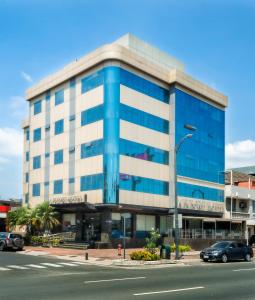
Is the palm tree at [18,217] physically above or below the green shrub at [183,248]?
above

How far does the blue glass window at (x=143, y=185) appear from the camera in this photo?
47.7 metres

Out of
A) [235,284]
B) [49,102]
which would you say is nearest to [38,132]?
[49,102]

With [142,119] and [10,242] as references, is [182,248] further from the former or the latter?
[142,119]

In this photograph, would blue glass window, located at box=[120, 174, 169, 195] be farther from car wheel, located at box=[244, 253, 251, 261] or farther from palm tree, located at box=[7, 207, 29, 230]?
car wheel, located at box=[244, 253, 251, 261]

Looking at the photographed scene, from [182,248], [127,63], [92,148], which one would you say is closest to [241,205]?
[92,148]

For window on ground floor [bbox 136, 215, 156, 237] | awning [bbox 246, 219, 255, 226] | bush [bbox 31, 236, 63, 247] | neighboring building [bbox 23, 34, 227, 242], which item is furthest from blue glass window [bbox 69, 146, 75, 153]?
awning [bbox 246, 219, 255, 226]

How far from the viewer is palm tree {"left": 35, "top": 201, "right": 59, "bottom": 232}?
158ft

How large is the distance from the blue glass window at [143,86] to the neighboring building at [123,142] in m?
0.11

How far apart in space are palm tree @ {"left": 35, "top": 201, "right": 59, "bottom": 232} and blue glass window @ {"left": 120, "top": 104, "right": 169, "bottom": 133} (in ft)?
39.5

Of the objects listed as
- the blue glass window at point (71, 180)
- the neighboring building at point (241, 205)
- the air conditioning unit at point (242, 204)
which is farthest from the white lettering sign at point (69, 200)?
the air conditioning unit at point (242, 204)

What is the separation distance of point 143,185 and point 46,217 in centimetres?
1049

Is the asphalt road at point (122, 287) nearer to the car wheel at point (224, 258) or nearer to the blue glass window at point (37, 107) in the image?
the car wheel at point (224, 258)

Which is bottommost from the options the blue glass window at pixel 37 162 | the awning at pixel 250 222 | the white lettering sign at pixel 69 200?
the awning at pixel 250 222

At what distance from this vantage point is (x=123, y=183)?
4744 cm
